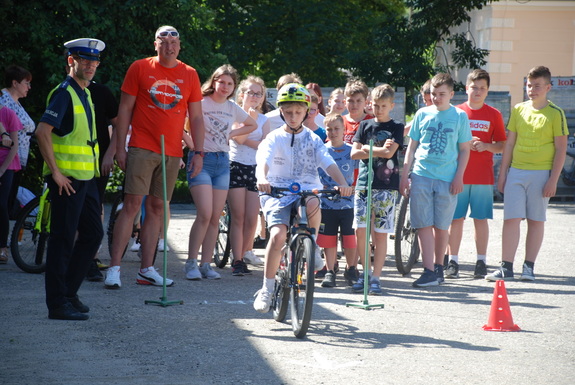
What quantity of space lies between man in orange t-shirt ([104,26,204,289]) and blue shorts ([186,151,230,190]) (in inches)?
19.0

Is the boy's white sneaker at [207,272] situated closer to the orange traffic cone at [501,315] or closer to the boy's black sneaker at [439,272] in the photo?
the boy's black sneaker at [439,272]

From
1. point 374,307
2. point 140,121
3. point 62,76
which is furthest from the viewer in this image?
point 62,76

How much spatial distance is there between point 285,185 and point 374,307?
4.69 feet

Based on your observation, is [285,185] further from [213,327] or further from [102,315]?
[102,315]

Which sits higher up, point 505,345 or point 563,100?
point 563,100

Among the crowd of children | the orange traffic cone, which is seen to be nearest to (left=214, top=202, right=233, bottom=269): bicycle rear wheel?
the crowd of children

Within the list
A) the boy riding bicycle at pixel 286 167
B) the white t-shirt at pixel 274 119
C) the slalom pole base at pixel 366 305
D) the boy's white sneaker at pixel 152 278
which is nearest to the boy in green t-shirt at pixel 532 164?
the slalom pole base at pixel 366 305

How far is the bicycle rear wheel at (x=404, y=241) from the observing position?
10.5m

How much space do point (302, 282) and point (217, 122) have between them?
3.11m

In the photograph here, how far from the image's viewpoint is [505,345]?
7023 mm

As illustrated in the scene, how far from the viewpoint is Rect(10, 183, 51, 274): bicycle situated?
9.61 m

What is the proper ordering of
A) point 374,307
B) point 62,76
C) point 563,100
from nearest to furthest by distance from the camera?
point 374,307 < point 62,76 < point 563,100

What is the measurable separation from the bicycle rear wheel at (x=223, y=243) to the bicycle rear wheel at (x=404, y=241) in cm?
180

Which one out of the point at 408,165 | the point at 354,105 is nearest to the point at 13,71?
the point at 354,105
